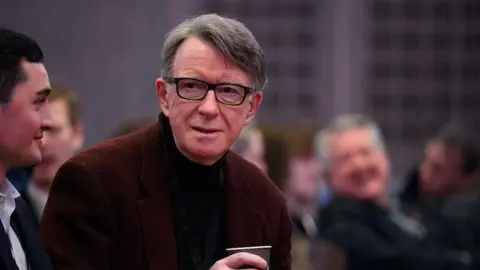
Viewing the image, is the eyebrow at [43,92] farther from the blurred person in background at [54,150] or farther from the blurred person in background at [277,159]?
the blurred person in background at [277,159]

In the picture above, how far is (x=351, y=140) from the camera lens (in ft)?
20.4

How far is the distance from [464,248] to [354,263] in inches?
33.6

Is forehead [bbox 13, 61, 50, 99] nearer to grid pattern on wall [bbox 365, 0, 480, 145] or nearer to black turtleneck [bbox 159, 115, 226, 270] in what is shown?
black turtleneck [bbox 159, 115, 226, 270]

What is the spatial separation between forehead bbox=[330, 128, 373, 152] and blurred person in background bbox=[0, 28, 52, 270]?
10.7 ft

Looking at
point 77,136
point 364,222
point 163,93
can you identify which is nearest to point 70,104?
point 77,136

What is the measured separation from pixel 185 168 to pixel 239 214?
220 mm

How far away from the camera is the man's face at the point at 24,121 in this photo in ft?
9.86

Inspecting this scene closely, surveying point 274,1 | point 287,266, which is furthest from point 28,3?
point 287,266

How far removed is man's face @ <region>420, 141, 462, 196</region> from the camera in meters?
7.52

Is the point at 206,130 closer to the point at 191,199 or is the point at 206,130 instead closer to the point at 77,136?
the point at 191,199

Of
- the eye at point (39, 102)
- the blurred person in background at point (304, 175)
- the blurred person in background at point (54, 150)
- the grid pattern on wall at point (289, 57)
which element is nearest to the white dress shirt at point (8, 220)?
the eye at point (39, 102)

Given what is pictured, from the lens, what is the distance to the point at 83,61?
966cm

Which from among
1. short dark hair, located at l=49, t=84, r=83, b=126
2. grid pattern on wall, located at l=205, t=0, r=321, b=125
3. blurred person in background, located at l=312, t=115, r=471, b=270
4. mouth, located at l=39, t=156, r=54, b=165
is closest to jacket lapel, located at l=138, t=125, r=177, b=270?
mouth, located at l=39, t=156, r=54, b=165

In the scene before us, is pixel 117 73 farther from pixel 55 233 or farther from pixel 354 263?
pixel 55 233
